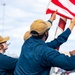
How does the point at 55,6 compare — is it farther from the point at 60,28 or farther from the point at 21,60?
the point at 21,60

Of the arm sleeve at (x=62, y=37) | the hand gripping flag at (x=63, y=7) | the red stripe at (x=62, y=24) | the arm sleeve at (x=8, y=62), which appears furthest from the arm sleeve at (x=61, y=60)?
the hand gripping flag at (x=63, y=7)

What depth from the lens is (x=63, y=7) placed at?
23.2 feet

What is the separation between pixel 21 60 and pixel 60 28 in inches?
63.9

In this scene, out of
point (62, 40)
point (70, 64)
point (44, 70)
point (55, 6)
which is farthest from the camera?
point (55, 6)

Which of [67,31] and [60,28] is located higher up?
[67,31]

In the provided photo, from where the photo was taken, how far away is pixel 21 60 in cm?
498

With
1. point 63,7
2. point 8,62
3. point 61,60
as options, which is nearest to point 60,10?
point 63,7

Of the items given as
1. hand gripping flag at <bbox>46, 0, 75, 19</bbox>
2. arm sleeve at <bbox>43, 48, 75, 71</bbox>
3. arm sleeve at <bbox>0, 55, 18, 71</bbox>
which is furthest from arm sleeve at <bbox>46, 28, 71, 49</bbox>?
hand gripping flag at <bbox>46, 0, 75, 19</bbox>

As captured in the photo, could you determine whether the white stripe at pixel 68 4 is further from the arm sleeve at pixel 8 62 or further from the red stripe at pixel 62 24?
the arm sleeve at pixel 8 62

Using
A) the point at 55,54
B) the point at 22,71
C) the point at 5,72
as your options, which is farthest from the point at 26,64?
the point at 5,72

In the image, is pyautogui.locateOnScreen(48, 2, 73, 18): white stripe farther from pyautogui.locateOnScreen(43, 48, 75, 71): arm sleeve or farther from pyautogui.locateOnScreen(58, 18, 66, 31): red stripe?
pyautogui.locateOnScreen(43, 48, 75, 71): arm sleeve

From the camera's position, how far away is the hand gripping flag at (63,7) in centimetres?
687

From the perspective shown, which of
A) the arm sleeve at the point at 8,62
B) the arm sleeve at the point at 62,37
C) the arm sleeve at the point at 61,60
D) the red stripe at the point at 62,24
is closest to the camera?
the arm sleeve at the point at 61,60

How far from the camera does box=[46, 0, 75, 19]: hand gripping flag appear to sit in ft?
22.5
